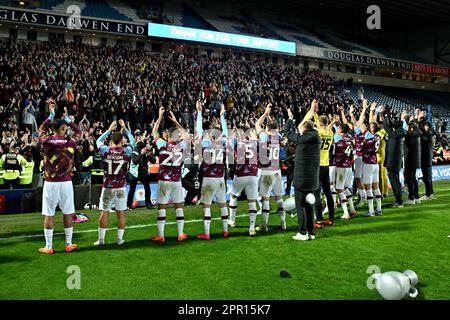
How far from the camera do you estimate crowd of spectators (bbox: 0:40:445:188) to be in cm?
1842

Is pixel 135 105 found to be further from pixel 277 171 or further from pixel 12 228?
pixel 277 171

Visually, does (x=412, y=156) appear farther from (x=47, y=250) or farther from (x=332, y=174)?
(x=47, y=250)

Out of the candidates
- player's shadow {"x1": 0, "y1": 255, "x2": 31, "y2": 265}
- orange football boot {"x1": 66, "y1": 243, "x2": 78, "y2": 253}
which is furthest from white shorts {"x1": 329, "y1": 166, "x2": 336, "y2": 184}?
player's shadow {"x1": 0, "y1": 255, "x2": 31, "y2": 265}

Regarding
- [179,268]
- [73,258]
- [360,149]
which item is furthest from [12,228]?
[360,149]

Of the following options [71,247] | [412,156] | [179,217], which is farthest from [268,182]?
[412,156]

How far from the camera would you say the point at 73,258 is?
287 inches

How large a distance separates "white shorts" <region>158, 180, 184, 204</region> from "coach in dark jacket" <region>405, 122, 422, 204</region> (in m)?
8.09

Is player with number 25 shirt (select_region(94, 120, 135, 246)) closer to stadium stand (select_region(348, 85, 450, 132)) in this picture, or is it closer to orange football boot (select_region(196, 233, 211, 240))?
orange football boot (select_region(196, 233, 211, 240))

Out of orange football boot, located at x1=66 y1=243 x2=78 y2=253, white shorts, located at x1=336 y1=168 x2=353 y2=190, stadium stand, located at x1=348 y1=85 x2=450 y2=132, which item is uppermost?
stadium stand, located at x1=348 y1=85 x2=450 y2=132

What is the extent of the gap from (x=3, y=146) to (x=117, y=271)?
1056 centimetres

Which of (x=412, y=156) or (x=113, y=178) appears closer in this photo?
(x=113, y=178)

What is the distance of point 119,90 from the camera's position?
72.6ft

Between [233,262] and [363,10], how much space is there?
46.0 meters
